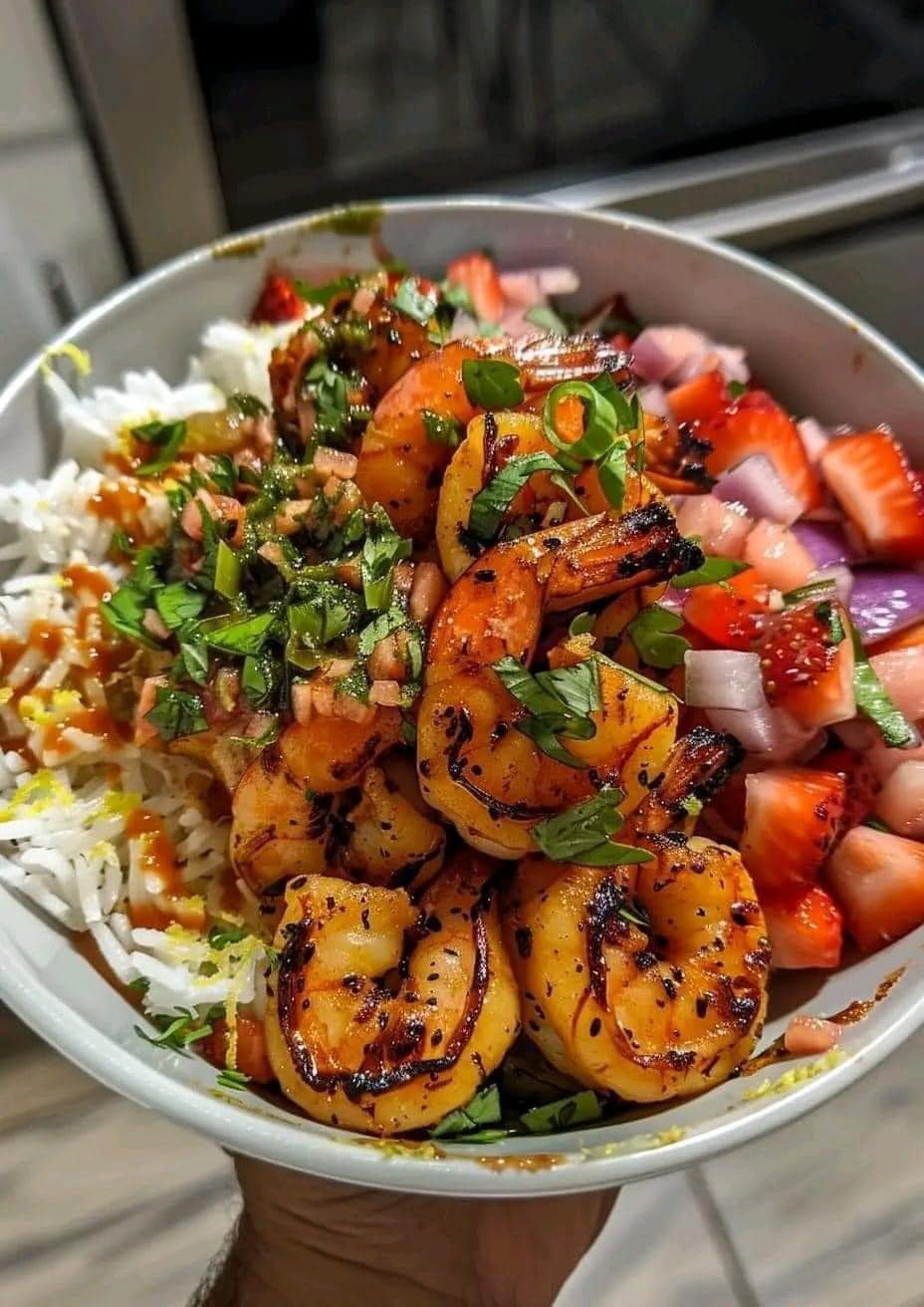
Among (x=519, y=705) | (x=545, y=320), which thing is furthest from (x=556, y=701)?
(x=545, y=320)

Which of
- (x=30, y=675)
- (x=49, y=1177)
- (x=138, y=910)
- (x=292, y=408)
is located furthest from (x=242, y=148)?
(x=49, y=1177)

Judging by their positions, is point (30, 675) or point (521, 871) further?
point (30, 675)

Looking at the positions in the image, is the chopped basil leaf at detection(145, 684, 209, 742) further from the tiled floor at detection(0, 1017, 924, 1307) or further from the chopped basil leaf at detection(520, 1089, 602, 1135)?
the tiled floor at detection(0, 1017, 924, 1307)

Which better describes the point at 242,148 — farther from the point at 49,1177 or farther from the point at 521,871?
the point at 49,1177

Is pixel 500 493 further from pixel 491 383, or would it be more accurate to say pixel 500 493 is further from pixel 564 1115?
pixel 564 1115

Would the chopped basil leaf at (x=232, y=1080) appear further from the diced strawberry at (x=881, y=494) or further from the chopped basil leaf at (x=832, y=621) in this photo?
the diced strawberry at (x=881, y=494)

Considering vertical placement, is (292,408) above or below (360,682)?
above
